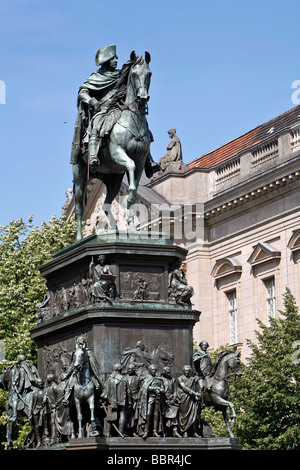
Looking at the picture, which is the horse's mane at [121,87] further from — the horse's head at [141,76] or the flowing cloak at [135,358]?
the flowing cloak at [135,358]

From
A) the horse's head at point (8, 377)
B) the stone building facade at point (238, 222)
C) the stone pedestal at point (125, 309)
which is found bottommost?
the horse's head at point (8, 377)

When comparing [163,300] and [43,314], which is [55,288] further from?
[163,300]

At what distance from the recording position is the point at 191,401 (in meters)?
19.6

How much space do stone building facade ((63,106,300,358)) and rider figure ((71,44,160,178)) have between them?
1070 inches

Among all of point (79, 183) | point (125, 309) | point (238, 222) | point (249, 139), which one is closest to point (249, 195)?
point (238, 222)

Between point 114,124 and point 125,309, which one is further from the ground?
point 114,124

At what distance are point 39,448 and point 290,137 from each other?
1256 inches

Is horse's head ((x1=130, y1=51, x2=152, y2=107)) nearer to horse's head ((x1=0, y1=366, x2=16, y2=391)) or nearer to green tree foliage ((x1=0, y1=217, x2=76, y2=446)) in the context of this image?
horse's head ((x1=0, y1=366, x2=16, y2=391))

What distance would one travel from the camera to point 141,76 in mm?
21203

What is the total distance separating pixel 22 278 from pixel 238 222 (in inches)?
478

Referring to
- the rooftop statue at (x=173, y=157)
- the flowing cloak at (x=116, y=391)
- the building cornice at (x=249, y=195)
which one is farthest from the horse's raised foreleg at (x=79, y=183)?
the rooftop statue at (x=173, y=157)

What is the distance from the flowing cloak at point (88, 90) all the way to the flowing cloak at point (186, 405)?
4.94 m

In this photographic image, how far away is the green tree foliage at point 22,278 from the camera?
43.2m

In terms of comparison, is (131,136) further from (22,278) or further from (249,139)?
(249,139)
